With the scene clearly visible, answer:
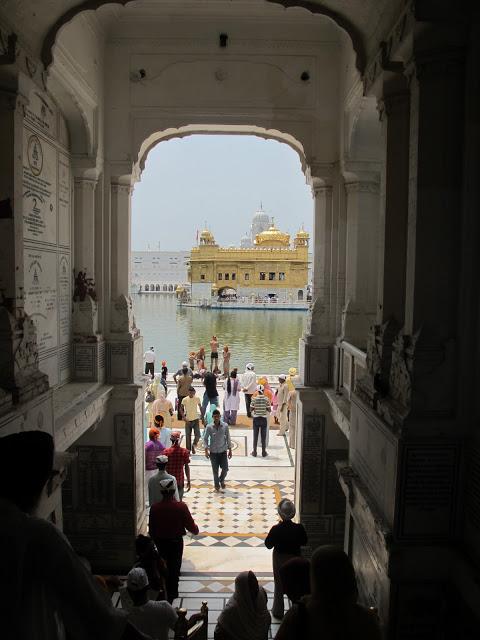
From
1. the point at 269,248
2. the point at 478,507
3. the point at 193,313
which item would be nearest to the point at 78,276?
the point at 478,507

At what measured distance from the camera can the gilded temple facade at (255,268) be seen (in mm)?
39469

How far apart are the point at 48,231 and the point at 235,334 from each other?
19151 mm

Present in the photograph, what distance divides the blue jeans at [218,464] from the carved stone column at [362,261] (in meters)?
2.18

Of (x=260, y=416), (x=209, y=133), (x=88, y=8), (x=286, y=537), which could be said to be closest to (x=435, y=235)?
(x=286, y=537)

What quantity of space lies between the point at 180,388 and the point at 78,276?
3.59 metres

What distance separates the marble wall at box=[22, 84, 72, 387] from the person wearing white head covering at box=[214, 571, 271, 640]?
265 cm

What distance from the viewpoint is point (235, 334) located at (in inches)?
930

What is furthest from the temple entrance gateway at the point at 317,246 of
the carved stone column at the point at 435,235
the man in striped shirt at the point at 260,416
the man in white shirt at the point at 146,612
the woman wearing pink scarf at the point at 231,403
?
the woman wearing pink scarf at the point at 231,403

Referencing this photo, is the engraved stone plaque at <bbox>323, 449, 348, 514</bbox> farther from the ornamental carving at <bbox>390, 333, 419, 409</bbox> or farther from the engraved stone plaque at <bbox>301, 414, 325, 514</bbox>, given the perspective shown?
the ornamental carving at <bbox>390, 333, 419, 409</bbox>

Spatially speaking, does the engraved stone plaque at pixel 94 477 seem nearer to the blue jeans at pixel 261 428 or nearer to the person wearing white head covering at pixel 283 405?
the blue jeans at pixel 261 428

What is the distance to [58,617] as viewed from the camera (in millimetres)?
1163

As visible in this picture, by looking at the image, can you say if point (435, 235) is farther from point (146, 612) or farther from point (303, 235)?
point (303, 235)

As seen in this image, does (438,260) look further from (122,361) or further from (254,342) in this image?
(254,342)

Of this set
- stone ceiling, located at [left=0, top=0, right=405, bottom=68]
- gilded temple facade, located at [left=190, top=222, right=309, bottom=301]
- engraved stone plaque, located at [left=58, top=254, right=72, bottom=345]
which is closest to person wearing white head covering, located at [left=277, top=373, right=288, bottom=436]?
engraved stone plaque, located at [left=58, top=254, right=72, bottom=345]
